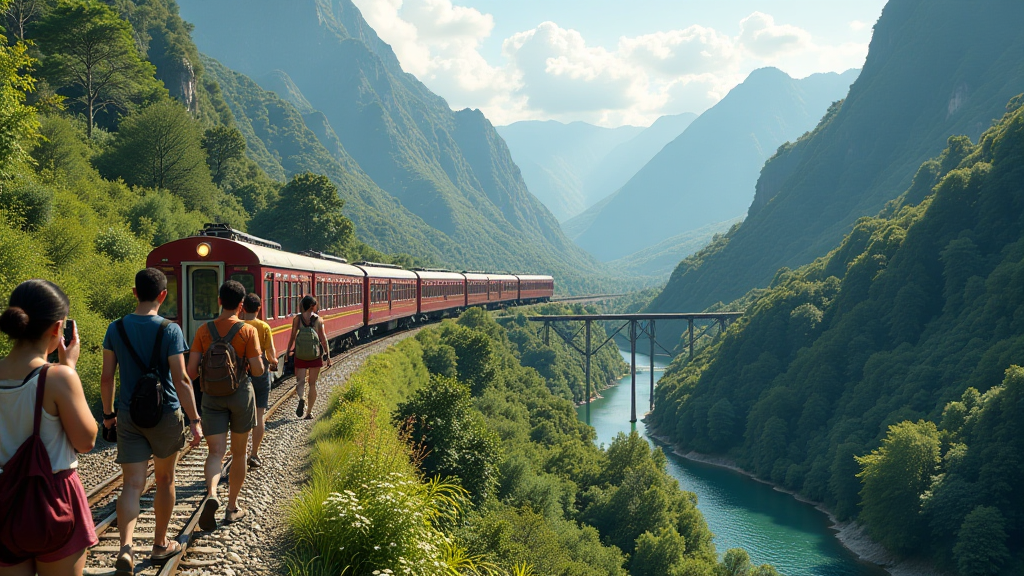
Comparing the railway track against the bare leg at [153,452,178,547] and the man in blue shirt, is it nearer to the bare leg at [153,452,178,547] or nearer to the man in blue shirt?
the bare leg at [153,452,178,547]

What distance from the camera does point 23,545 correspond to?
11.6 ft

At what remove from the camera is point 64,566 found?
3.77m

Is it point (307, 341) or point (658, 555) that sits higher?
point (307, 341)

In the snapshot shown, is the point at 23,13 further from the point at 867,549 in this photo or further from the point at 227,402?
the point at 867,549

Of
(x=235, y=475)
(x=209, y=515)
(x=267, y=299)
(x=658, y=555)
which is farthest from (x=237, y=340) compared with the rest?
(x=658, y=555)

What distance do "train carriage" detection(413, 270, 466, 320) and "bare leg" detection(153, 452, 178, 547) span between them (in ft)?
113

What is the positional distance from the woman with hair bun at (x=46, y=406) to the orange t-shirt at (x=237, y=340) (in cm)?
321

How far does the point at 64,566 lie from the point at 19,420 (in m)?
0.88

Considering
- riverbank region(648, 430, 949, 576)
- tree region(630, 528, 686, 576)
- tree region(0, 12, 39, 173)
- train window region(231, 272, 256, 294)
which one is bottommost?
riverbank region(648, 430, 949, 576)

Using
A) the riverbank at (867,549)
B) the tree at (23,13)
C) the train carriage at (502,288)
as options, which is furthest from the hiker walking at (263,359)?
the tree at (23,13)

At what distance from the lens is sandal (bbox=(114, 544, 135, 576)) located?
577 centimetres

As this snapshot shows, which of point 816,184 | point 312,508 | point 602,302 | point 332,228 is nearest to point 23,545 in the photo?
point 312,508

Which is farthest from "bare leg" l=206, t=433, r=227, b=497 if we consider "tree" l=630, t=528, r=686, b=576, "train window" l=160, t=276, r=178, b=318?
"tree" l=630, t=528, r=686, b=576

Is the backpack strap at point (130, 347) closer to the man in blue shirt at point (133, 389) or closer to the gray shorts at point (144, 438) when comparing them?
the man in blue shirt at point (133, 389)
